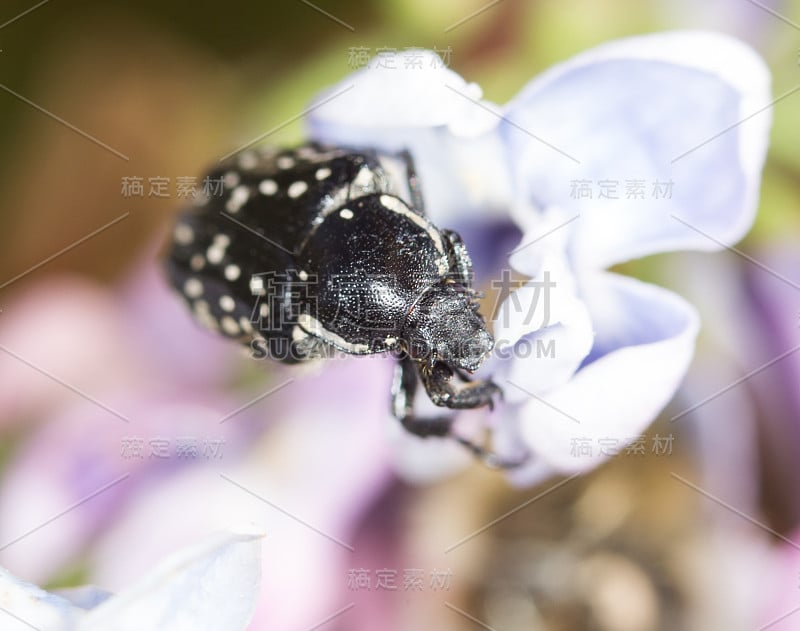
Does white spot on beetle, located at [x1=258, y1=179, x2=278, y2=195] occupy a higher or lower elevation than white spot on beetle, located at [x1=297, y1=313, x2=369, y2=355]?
higher

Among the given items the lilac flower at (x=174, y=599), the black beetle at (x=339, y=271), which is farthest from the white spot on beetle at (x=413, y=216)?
the lilac flower at (x=174, y=599)

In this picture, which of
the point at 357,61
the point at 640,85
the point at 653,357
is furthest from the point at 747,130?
the point at 357,61

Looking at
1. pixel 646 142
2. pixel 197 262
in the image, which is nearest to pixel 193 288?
pixel 197 262

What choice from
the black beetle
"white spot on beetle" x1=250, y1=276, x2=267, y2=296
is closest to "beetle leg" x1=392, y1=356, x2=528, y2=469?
the black beetle

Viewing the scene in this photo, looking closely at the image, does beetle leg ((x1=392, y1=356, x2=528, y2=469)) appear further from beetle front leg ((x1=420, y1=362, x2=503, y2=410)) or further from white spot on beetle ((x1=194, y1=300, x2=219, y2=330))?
white spot on beetle ((x1=194, y1=300, x2=219, y2=330))

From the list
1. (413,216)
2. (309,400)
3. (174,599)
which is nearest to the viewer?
(174,599)

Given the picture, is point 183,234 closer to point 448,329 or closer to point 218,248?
point 218,248
